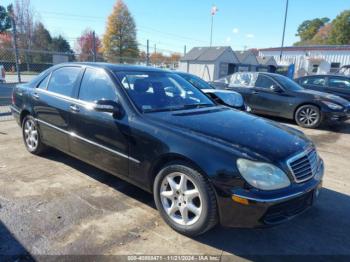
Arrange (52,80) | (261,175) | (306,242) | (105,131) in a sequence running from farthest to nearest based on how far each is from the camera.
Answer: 1. (52,80)
2. (105,131)
3. (306,242)
4. (261,175)

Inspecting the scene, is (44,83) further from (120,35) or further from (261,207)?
(120,35)

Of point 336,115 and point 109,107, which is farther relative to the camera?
point 336,115

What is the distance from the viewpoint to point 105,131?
342 centimetres

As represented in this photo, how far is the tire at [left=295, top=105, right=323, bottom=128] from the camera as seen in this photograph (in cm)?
816

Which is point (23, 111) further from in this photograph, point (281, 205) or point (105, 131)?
point (281, 205)

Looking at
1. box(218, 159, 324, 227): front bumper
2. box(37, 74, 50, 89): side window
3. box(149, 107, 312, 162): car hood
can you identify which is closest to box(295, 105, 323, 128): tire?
box(149, 107, 312, 162): car hood

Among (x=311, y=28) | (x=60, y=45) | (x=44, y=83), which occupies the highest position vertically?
(x=311, y=28)

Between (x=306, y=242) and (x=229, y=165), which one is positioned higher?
(x=229, y=165)

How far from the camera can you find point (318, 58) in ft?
125

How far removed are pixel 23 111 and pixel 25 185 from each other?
1618mm

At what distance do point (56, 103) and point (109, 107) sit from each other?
4.33 ft

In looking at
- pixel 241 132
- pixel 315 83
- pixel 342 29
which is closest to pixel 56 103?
pixel 241 132

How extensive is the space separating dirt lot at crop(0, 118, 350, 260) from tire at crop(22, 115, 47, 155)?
481mm

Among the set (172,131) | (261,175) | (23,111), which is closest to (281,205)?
(261,175)
